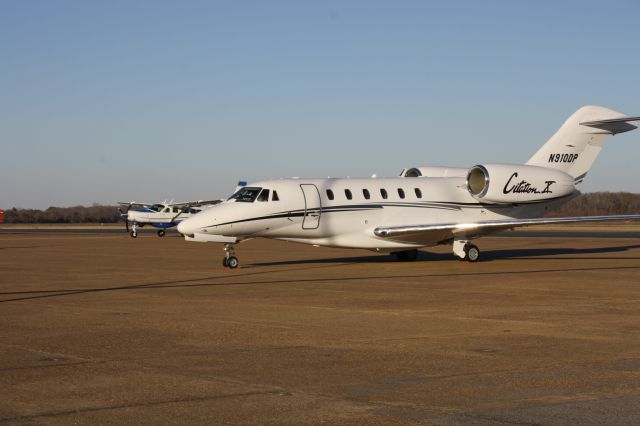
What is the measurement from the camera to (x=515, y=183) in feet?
94.2

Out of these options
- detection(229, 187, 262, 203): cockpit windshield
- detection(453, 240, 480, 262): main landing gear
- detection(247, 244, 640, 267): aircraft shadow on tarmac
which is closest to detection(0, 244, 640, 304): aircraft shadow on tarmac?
detection(247, 244, 640, 267): aircraft shadow on tarmac

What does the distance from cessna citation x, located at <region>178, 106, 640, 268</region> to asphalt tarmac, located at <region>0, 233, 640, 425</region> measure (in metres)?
4.30

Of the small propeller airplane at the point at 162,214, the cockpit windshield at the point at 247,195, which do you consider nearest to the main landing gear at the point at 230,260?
the cockpit windshield at the point at 247,195

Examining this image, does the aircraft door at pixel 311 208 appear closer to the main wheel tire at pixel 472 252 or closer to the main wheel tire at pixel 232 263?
the main wheel tire at pixel 232 263

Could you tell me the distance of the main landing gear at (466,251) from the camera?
27234 millimetres

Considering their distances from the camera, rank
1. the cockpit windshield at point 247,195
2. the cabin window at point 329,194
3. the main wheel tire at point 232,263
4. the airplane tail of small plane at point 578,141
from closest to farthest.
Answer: the main wheel tire at point 232,263
the cockpit windshield at point 247,195
the cabin window at point 329,194
the airplane tail of small plane at point 578,141

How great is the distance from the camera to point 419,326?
480 inches

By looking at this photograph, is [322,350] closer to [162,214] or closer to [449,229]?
[449,229]

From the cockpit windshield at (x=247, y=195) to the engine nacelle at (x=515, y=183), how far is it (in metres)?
7.75

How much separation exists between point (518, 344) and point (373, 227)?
1688 centimetres

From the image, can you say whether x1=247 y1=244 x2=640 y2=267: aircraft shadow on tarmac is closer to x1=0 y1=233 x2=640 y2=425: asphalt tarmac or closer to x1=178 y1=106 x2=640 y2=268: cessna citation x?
x1=178 y1=106 x2=640 y2=268: cessna citation x

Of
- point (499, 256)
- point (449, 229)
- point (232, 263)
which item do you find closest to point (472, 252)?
point (449, 229)

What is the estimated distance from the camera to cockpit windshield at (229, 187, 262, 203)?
83.7 feet

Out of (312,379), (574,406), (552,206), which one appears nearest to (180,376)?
(312,379)
